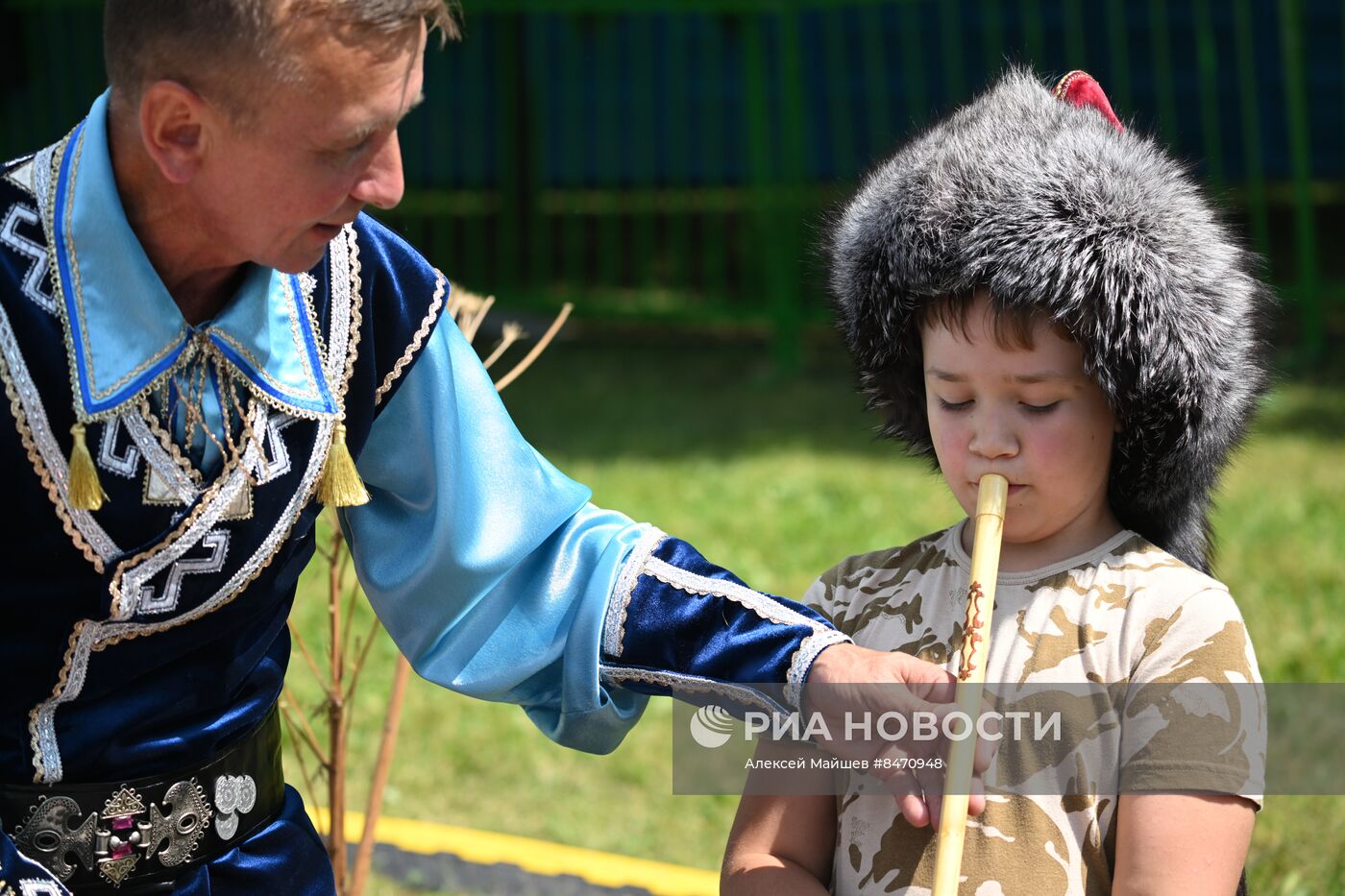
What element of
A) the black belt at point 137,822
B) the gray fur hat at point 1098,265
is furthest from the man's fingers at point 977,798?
the black belt at point 137,822

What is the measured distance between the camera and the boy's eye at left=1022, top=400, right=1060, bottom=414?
1.95 m

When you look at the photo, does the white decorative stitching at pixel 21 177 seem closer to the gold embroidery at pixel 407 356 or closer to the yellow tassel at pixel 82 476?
the yellow tassel at pixel 82 476

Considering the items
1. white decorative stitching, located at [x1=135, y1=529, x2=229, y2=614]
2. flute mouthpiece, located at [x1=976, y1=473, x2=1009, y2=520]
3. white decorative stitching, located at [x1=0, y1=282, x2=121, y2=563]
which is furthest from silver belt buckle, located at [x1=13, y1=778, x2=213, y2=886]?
flute mouthpiece, located at [x1=976, y1=473, x2=1009, y2=520]

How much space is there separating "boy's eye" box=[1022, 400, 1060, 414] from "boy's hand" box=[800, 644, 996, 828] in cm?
33

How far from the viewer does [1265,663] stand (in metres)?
4.26

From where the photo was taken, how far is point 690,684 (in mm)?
2100

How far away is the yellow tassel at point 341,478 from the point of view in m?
1.89

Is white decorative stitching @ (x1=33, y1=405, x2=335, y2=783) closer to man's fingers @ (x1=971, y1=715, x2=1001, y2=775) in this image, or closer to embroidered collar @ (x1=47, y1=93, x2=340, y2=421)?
embroidered collar @ (x1=47, y1=93, x2=340, y2=421)

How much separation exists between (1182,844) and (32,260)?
56.3 inches

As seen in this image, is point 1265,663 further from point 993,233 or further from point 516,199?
point 516,199

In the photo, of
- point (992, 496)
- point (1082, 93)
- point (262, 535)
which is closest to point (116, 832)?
point (262, 535)

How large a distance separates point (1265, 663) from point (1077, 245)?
2722 millimetres

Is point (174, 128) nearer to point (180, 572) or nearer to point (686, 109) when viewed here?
point (180, 572)

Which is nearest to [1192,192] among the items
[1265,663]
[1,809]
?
[1,809]
